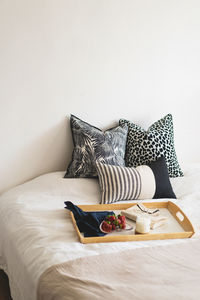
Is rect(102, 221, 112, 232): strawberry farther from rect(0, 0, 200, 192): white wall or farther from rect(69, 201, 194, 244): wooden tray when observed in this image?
rect(0, 0, 200, 192): white wall

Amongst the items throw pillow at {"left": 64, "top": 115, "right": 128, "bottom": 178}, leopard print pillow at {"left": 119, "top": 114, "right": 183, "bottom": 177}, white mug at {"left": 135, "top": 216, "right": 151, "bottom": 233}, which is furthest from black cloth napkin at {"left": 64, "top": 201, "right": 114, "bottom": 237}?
leopard print pillow at {"left": 119, "top": 114, "right": 183, "bottom": 177}

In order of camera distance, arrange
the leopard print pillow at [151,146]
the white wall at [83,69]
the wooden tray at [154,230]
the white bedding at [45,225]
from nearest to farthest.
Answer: the white bedding at [45,225] < the wooden tray at [154,230] < the white wall at [83,69] < the leopard print pillow at [151,146]

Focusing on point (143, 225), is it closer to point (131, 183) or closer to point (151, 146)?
point (131, 183)

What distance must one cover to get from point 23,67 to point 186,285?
5.41 feet

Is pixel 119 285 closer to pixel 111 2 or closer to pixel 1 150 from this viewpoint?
pixel 1 150

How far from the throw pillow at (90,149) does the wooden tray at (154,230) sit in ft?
1.34

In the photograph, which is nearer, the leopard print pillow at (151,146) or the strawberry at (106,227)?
the strawberry at (106,227)

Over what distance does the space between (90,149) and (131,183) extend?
1.29 feet

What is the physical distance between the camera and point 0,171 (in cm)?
240

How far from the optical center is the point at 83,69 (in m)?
2.49

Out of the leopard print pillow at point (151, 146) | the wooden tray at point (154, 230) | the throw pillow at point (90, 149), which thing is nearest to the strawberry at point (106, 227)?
the wooden tray at point (154, 230)

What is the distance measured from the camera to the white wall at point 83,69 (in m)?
2.30

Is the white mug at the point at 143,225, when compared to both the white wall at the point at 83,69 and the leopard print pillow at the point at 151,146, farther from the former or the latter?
the white wall at the point at 83,69

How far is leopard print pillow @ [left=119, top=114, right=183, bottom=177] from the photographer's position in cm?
246
